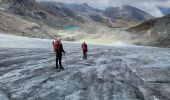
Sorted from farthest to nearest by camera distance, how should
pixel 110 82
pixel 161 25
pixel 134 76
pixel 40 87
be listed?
pixel 161 25
pixel 134 76
pixel 110 82
pixel 40 87

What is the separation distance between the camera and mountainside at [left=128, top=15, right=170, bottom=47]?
238 feet

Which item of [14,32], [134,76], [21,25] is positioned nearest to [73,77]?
[134,76]

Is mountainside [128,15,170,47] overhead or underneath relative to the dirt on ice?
overhead

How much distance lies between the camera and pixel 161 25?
262 ft

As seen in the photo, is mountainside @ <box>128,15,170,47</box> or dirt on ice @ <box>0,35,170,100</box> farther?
mountainside @ <box>128,15,170,47</box>

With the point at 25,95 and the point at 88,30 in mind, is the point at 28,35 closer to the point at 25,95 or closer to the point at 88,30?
the point at 88,30

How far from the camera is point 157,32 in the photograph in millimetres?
77188

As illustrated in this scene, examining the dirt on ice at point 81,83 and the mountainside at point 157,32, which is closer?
the dirt on ice at point 81,83

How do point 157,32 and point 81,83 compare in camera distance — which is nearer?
point 81,83

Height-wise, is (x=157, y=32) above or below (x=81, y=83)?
above

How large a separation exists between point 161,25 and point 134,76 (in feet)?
203

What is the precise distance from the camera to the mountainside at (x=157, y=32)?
72688mm

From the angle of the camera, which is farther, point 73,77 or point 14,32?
point 14,32

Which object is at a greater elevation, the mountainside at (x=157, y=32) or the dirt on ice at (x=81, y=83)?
the mountainside at (x=157, y=32)
